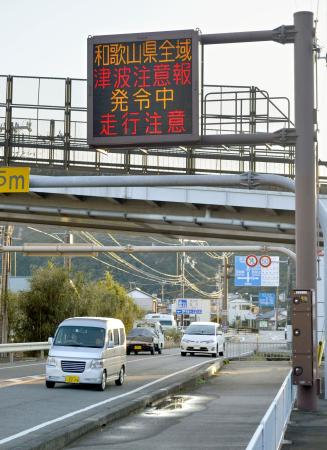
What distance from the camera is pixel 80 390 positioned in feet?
76.5

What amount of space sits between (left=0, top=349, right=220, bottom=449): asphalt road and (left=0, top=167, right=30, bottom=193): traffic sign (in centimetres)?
490

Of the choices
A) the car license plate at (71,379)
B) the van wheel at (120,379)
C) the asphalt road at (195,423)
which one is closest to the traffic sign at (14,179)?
the car license plate at (71,379)

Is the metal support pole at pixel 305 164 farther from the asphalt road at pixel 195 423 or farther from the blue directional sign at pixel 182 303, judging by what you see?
the blue directional sign at pixel 182 303

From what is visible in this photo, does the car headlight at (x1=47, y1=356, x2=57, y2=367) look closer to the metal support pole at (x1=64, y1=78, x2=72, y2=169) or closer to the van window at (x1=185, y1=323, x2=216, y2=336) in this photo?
the metal support pole at (x1=64, y1=78, x2=72, y2=169)

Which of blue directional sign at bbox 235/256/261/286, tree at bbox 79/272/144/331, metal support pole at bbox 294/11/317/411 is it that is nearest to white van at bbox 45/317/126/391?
metal support pole at bbox 294/11/317/411

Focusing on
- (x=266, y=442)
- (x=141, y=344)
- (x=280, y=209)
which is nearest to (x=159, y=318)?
(x=141, y=344)

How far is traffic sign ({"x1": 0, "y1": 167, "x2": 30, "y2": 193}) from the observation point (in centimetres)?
2077

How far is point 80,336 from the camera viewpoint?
24.2 m

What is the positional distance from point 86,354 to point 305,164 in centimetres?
854

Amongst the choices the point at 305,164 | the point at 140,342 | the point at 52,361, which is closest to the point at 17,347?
the point at 52,361

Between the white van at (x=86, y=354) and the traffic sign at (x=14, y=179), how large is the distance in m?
4.85

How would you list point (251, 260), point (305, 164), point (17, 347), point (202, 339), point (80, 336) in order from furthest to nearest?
point (251, 260) → point (202, 339) → point (17, 347) → point (80, 336) → point (305, 164)

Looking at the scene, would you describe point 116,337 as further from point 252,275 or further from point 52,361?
point 252,275

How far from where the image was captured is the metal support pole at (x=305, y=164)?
17.6 m
